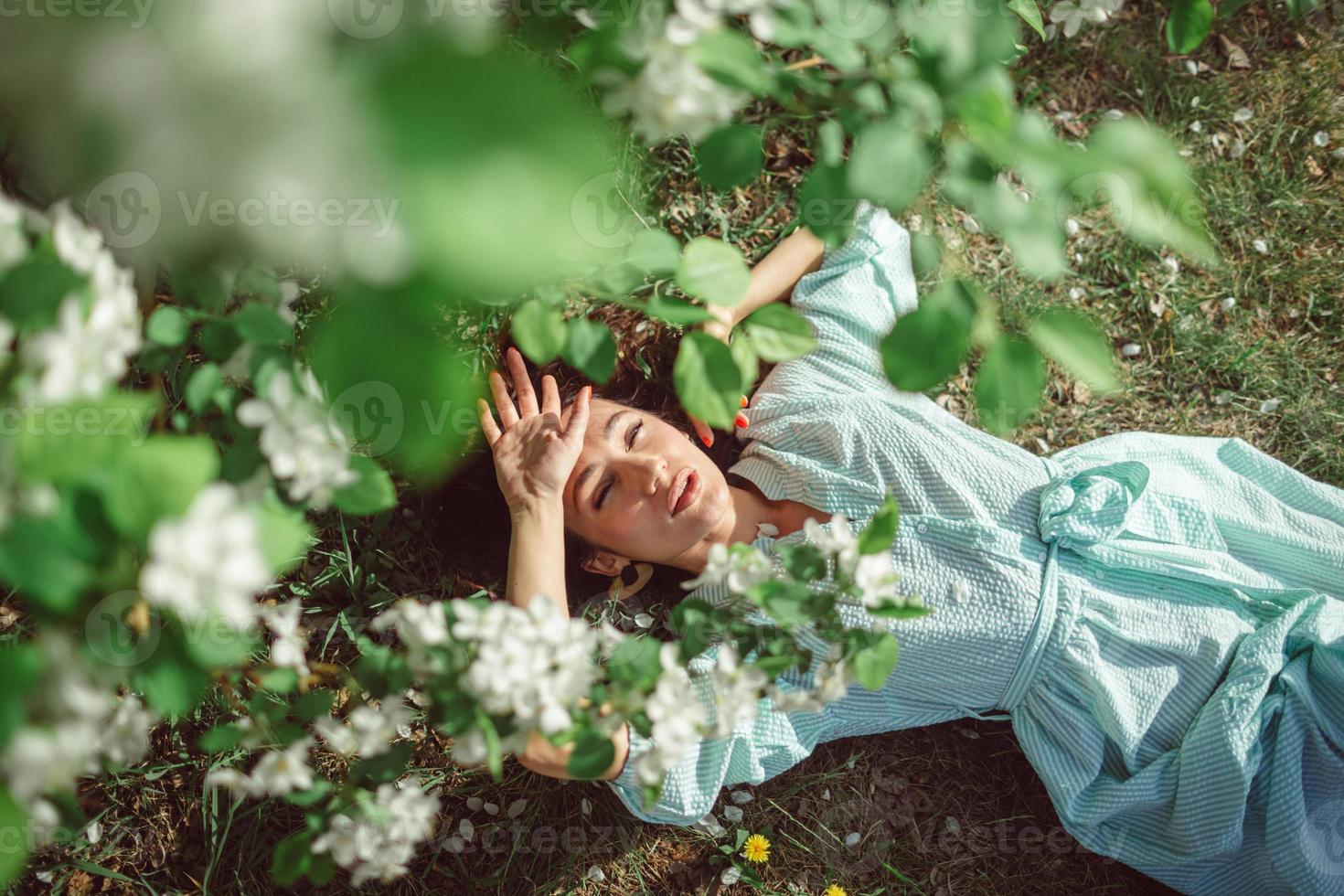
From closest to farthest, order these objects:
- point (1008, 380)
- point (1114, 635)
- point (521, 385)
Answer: point (1008, 380) → point (1114, 635) → point (521, 385)

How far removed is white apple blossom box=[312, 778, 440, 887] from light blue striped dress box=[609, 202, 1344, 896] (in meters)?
0.78

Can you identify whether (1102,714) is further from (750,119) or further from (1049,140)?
(750,119)

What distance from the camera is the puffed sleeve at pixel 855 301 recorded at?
231 centimetres

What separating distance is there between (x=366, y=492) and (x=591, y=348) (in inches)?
11.6

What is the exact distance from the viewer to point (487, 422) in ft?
7.14

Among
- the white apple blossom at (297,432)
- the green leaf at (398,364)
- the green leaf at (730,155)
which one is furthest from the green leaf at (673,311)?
the white apple blossom at (297,432)

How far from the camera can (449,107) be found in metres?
0.50

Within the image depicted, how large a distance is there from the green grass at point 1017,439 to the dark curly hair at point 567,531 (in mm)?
69

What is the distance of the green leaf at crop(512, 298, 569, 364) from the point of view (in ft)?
2.96

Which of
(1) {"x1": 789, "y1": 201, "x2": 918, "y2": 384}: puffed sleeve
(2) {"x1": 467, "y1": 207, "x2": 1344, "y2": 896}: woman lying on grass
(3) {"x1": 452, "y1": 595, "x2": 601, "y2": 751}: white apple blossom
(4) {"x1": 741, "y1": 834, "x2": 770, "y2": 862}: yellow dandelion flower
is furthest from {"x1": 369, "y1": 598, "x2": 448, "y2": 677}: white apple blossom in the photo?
(1) {"x1": 789, "y1": 201, "x2": 918, "y2": 384}: puffed sleeve

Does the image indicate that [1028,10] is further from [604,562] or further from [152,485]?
[604,562]

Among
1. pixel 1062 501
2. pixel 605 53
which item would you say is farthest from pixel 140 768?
pixel 1062 501

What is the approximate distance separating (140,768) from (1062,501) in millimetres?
2204

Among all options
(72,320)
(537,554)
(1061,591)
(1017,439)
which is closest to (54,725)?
(72,320)
